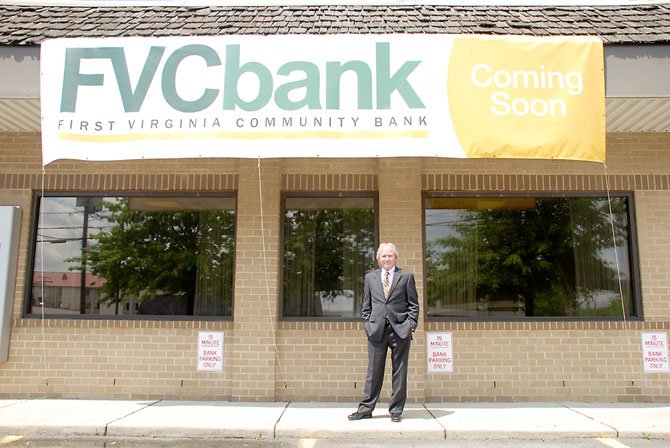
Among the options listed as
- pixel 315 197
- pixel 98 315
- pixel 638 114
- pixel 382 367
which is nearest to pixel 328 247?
pixel 315 197

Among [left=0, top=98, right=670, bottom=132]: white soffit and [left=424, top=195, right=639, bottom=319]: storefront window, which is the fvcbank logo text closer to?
[left=0, top=98, right=670, bottom=132]: white soffit

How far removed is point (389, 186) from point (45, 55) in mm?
4520

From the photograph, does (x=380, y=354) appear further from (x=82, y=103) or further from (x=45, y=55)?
(x=45, y=55)

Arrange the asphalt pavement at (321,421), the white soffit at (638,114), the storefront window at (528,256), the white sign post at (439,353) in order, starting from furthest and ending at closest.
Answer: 1. the storefront window at (528,256)
2. the white sign post at (439,353)
3. the white soffit at (638,114)
4. the asphalt pavement at (321,421)

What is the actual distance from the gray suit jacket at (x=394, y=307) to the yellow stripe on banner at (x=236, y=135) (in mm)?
1546

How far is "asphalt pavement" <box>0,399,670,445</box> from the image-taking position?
18.0ft

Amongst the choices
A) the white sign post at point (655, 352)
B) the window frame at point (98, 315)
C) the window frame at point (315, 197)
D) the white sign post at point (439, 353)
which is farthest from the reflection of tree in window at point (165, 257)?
the white sign post at point (655, 352)

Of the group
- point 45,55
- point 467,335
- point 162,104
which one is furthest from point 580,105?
point 45,55

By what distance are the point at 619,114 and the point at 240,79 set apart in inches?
188

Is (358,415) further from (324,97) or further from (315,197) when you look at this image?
(324,97)

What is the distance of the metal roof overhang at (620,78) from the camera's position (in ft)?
19.9

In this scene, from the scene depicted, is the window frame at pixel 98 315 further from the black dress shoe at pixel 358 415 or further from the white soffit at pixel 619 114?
the black dress shoe at pixel 358 415

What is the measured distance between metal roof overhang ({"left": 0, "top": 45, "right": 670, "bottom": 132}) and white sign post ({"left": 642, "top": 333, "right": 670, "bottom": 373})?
2969mm

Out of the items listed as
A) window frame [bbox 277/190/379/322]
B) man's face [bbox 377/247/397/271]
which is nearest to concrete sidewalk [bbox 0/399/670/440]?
window frame [bbox 277/190/379/322]
